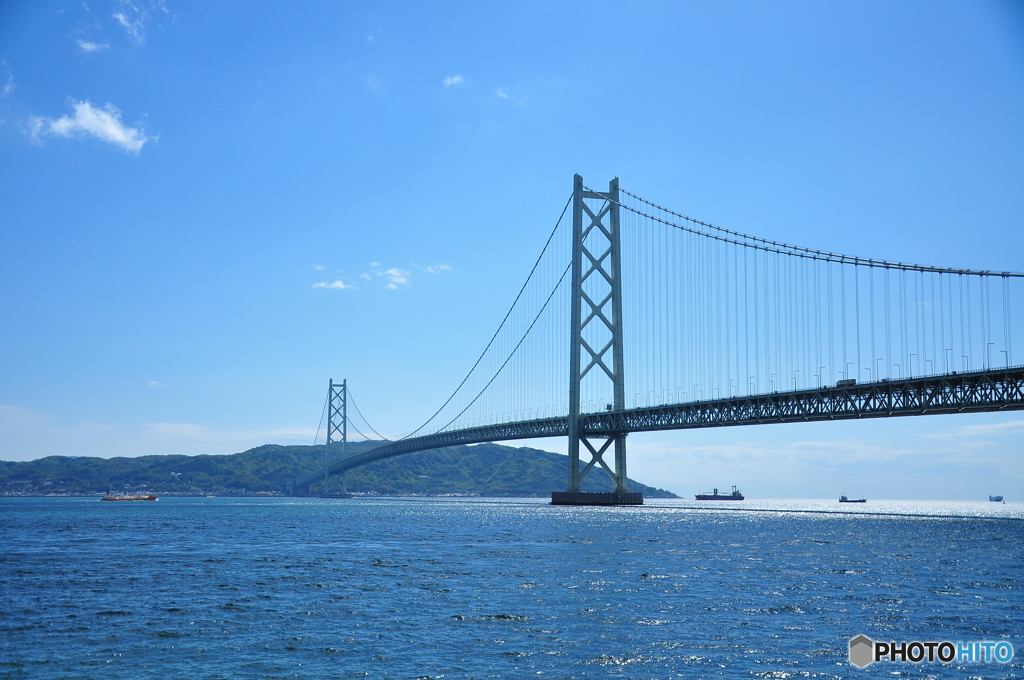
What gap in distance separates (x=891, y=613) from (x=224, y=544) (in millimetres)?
30685

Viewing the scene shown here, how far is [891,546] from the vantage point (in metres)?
38.9

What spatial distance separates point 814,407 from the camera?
67.0m

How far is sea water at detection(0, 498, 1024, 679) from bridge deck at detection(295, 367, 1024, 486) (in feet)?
62.1

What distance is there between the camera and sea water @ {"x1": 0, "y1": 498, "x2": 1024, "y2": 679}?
1480 centimetres

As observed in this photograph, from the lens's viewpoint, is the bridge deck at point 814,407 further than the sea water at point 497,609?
Yes

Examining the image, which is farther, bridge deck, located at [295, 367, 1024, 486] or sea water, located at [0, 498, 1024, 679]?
bridge deck, located at [295, 367, 1024, 486]

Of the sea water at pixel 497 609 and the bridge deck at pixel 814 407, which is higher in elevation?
the bridge deck at pixel 814 407

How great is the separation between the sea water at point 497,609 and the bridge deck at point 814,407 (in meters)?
18.9

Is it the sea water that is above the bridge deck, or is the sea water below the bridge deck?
below

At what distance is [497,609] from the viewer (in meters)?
20.2

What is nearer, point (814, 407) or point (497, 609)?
point (497, 609)

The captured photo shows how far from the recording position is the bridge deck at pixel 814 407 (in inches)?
2164

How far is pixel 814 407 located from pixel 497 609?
172 ft

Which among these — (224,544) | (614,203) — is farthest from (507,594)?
(614,203)
